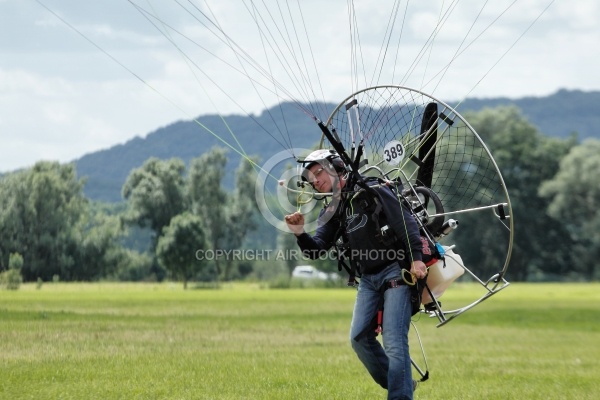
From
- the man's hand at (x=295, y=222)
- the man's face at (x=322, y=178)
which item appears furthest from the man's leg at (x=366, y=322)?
the man's face at (x=322, y=178)

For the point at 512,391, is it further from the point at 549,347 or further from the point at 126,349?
the point at 549,347

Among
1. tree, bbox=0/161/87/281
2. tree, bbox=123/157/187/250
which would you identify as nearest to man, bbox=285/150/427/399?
tree, bbox=0/161/87/281

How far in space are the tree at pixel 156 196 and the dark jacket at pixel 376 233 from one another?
41.0 metres

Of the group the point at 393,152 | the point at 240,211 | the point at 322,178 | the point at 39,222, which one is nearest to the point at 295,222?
the point at 322,178

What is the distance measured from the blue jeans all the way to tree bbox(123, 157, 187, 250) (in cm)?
4100

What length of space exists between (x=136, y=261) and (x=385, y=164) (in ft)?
133

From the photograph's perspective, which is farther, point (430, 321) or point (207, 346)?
point (430, 321)

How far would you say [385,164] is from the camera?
11.0 meters

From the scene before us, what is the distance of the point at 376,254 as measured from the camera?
8.96m

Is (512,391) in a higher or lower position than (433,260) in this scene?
lower

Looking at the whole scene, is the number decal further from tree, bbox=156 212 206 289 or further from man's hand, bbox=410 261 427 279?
tree, bbox=156 212 206 289

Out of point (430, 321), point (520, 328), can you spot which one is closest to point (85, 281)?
point (430, 321)

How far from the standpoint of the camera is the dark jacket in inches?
347

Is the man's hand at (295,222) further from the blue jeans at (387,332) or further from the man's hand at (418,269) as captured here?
the man's hand at (418,269)
